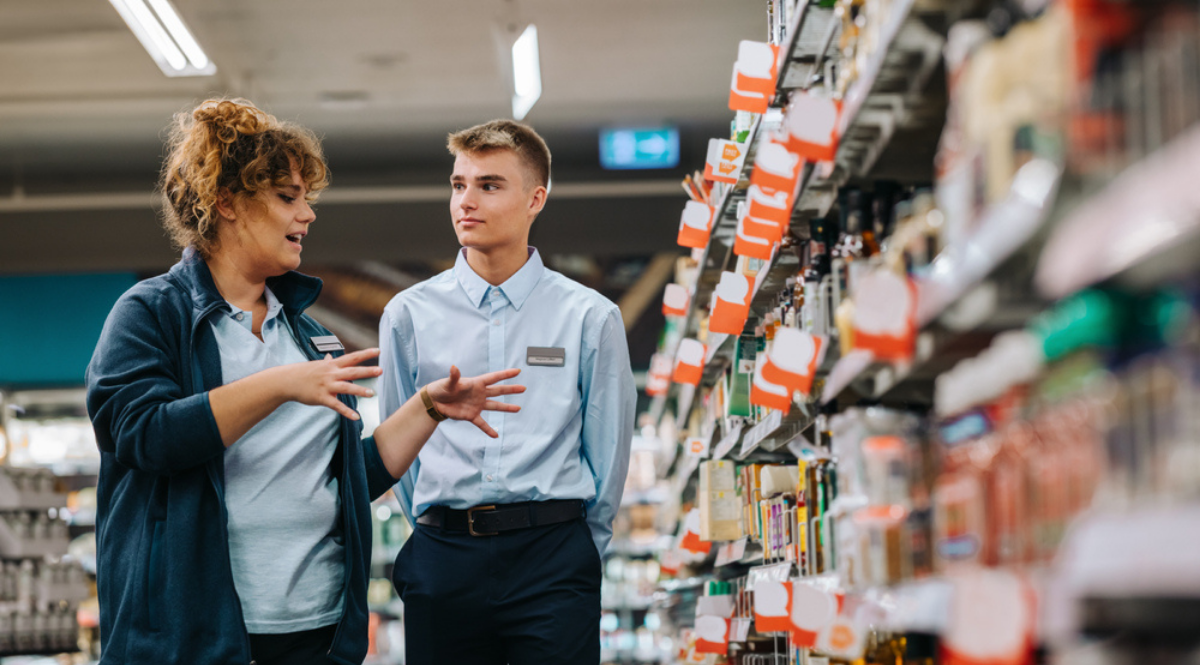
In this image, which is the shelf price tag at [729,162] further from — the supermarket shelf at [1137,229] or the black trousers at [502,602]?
the supermarket shelf at [1137,229]

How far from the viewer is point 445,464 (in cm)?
299

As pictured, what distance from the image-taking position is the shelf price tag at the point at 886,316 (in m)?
1.58

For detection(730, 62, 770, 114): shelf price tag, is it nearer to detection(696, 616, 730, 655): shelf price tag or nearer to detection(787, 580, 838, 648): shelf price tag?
detection(787, 580, 838, 648): shelf price tag

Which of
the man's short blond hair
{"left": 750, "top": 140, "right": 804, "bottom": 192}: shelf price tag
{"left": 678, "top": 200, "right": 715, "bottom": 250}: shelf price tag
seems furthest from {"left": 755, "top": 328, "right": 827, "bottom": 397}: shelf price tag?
{"left": 678, "top": 200, "right": 715, "bottom": 250}: shelf price tag

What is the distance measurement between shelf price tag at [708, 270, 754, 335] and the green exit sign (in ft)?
16.2

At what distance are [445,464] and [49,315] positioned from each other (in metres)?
7.29

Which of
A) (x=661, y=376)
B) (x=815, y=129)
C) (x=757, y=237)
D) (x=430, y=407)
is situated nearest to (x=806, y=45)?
(x=757, y=237)

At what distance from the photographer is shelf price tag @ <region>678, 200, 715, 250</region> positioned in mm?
4059

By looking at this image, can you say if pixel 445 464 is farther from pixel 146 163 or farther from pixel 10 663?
pixel 146 163

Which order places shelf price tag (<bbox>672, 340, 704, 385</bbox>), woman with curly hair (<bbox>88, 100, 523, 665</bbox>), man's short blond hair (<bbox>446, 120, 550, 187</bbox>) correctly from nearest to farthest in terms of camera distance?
woman with curly hair (<bbox>88, 100, 523, 665</bbox>), man's short blond hair (<bbox>446, 120, 550, 187</bbox>), shelf price tag (<bbox>672, 340, 704, 385</bbox>)

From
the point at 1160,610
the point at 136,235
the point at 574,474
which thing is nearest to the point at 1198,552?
the point at 1160,610

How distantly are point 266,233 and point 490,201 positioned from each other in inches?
35.8

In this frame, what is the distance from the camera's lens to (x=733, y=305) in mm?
3318

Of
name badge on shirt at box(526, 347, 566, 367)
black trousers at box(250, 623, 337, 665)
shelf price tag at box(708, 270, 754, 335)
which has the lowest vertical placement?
black trousers at box(250, 623, 337, 665)
